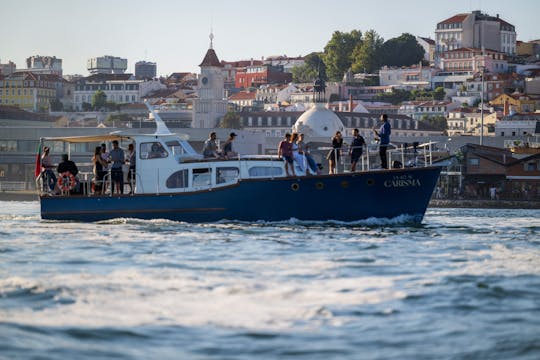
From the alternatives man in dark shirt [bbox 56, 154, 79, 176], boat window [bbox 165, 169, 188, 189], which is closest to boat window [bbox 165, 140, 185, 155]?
boat window [bbox 165, 169, 188, 189]

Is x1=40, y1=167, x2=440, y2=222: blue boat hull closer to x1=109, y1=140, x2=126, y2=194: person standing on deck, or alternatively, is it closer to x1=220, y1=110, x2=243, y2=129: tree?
x1=109, y1=140, x2=126, y2=194: person standing on deck

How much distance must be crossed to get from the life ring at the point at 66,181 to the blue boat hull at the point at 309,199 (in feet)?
6.64

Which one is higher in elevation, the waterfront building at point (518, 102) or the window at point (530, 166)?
the waterfront building at point (518, 102)

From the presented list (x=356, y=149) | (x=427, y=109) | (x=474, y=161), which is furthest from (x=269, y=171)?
(x=427, y=109)

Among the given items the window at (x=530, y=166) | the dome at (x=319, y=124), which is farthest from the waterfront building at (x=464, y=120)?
the window at (x=530, y=166)

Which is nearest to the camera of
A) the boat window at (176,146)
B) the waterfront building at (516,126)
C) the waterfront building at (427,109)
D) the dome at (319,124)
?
the boat window at (176,146)

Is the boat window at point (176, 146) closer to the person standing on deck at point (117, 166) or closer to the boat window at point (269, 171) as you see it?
the person standing on deck at point (117, 166)

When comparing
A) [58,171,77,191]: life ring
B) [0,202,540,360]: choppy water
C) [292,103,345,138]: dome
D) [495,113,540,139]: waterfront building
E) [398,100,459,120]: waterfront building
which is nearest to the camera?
[0,202,540,360]: choppy water

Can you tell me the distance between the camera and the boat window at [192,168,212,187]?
3197 cm

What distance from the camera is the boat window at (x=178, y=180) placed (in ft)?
106

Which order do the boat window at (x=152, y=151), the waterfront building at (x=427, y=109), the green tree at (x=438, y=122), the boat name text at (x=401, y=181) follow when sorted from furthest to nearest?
the waterfront building at (x=427, y=109) → the green tree at (x=438, y=122) → the boat window at (x=152, y=151) → the boat name text at (x=401, y=181)

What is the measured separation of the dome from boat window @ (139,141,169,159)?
87.9m

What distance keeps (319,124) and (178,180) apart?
92.0m

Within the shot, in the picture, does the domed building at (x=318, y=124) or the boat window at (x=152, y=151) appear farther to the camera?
the domed building at (x=318, y=124)
